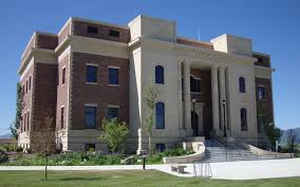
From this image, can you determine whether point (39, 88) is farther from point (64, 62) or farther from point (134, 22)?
point (134, 22)

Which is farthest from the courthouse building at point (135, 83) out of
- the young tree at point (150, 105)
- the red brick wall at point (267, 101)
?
the red brick wall at point (267, 101)

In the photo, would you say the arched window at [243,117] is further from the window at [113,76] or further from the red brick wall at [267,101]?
the window at [113,76]

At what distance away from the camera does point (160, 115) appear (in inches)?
1366

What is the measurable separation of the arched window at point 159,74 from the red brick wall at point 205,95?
6.06 m

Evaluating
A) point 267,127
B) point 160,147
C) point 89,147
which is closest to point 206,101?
point 267,127

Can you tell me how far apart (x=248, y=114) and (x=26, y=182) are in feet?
100

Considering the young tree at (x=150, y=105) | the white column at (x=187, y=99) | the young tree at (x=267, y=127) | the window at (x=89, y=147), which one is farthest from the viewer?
the young tree at (x=267, y=127)

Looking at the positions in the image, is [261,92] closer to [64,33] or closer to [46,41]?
[64,33]

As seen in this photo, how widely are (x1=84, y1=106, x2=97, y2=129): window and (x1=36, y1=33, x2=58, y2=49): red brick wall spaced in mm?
9425

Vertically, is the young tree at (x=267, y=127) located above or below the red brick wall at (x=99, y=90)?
below

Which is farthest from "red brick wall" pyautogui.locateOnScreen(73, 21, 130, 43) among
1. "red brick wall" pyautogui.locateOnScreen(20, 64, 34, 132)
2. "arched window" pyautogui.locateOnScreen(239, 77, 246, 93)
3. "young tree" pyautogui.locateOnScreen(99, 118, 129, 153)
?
"arched window" pyautogui.locateOnScreen(239, 77, 246, 93)

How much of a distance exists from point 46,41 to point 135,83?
1138cm

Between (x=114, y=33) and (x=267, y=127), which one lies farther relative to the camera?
(x=267, y=127)

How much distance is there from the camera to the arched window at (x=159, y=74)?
115 feet
